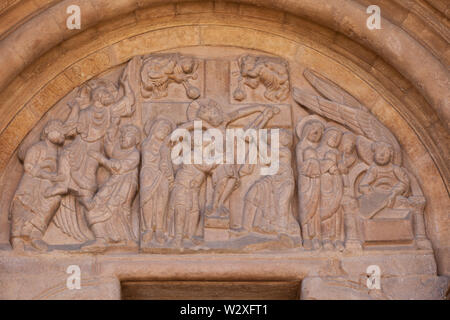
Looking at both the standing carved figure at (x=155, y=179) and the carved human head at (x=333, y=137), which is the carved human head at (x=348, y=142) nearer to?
the carved human head at (x=333, y=137)

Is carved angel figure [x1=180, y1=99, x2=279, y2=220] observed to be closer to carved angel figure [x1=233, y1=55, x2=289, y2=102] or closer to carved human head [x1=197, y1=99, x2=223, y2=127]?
carved human head [x1=197, y1=99, x2=223, y2=127]

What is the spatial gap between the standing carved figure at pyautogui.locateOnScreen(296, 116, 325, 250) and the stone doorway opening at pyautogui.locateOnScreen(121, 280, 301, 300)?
1.56 ft

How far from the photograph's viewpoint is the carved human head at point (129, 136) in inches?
276

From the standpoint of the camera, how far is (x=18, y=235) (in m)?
6.61

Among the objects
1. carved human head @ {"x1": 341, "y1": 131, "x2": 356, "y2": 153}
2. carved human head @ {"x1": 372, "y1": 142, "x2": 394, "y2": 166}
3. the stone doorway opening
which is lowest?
the stone doorway opening

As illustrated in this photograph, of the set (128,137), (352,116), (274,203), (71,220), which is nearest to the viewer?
(71,220)

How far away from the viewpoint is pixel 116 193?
22.4 ft

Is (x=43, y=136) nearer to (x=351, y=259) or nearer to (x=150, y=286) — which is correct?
(x=150, y=286)

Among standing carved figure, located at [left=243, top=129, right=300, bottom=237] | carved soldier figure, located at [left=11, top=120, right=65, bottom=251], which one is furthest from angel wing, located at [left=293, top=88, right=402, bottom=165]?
carved soldier figure, located at [left=11, top=120, right=65, bottom=251]

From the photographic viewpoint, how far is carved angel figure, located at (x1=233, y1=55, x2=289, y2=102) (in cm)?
736

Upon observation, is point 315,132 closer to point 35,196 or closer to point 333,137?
point 333,137

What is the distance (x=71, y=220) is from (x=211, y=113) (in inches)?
67.0

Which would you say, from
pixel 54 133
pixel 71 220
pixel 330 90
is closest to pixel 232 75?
pixel 330 90
